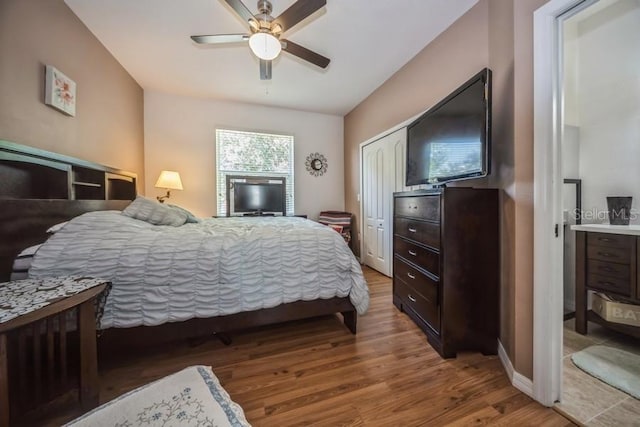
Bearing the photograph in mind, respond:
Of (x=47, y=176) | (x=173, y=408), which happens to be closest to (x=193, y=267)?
(x=173, y=408)

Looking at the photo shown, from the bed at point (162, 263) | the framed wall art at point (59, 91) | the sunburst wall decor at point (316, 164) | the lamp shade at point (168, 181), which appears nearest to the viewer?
the bed at point (162, 263)

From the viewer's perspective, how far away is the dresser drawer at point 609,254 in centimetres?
161

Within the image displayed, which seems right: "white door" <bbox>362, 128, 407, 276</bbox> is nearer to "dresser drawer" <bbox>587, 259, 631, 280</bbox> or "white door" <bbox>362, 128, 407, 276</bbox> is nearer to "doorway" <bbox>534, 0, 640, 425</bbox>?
"doorway" <bbox>534, 0, 640, 425</bbox>

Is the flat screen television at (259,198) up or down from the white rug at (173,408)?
up

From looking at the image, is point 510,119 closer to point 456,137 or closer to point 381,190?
point 456,137

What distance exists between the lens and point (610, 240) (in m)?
1.68

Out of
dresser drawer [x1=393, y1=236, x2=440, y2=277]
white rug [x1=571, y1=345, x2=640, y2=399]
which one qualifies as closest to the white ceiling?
dresser drawer [x1=393, y1=236, x2=440, y2=277]

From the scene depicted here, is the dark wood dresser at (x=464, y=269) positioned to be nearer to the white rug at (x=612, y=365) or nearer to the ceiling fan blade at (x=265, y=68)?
the white rug at (x=612, y=365)

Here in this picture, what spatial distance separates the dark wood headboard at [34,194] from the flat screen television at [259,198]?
6.14 ft

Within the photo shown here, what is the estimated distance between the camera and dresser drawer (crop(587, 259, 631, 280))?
1.61 meters

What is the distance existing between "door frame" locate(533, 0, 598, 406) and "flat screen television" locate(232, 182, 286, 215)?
3.43 meters

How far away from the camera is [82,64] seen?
7.18 feet

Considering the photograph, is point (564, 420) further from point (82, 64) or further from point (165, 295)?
point (82, 64)

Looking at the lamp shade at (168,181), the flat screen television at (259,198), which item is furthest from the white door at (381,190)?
the lamp shade at (168,181)
